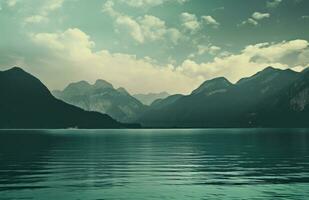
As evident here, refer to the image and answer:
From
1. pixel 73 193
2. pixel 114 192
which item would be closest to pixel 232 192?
pixel 114 192

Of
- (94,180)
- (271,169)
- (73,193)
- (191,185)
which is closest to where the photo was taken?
(73,193)

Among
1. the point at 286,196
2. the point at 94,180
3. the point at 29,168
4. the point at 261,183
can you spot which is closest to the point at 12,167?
the point at 29,168

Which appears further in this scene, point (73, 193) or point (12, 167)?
point (12, 167)

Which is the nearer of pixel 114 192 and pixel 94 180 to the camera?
pixel 114 192

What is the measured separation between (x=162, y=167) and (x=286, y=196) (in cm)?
3528

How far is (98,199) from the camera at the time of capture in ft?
151

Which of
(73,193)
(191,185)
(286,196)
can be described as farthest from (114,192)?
(286,196)

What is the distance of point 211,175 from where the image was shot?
68375mm

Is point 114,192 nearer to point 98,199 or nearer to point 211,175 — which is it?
point 98,199

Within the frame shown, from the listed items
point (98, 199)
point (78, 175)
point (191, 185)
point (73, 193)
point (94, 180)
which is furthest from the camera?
point (78, 175)

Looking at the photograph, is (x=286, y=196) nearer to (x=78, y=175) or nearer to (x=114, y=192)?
(x=114, y=192)

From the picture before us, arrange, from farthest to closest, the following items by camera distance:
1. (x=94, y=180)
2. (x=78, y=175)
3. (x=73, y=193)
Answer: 1. (x=78, y=175)
2. (x=94, y=180)
3. (x=73, y=193)

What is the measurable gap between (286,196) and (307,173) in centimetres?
2511

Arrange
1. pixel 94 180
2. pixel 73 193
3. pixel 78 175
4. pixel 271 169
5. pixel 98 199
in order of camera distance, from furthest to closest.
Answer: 1. pixel 271 169
2. pixel 78 175
3. pixel 94 180
4. pixel 73 193
5. pixel 98 199
